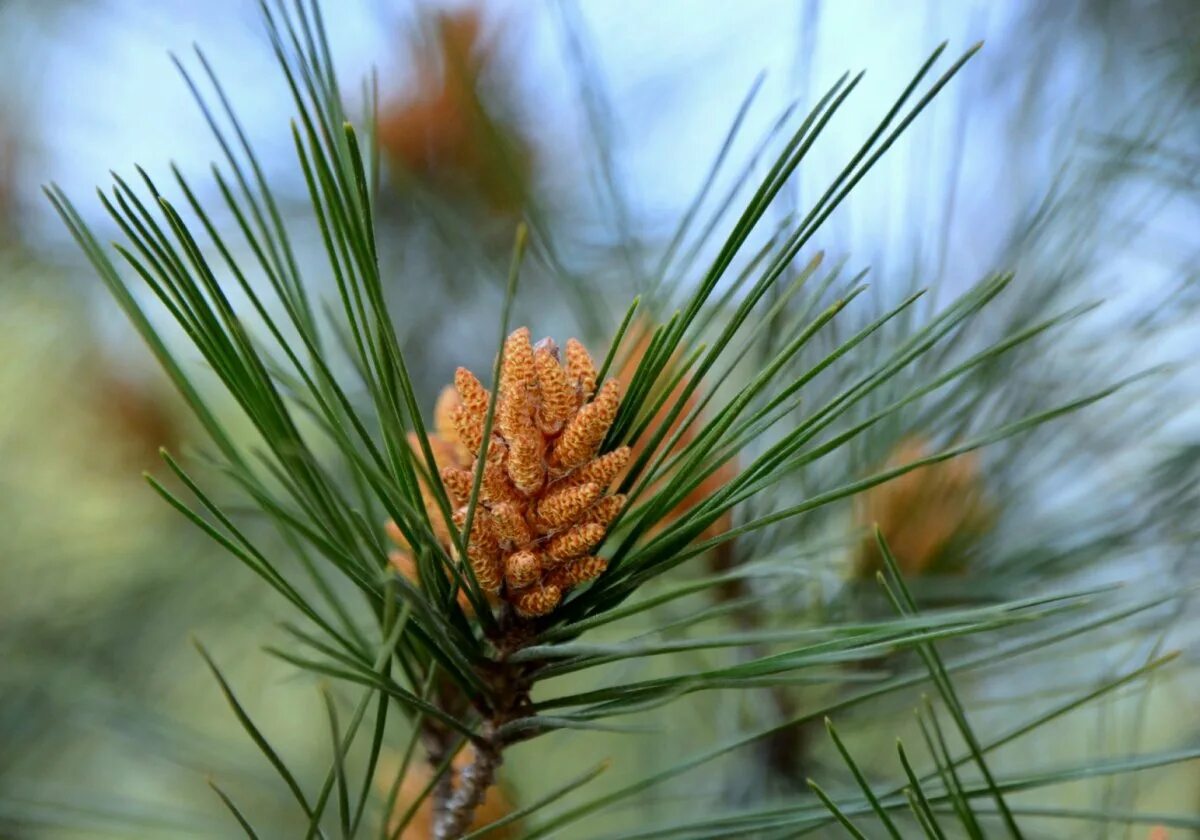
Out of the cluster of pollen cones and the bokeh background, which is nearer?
the cluster of pollen cones

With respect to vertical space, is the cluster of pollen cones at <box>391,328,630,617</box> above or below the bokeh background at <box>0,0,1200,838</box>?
below

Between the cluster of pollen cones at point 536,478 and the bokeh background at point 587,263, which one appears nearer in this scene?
the cluster of pollen cones at point 536,478

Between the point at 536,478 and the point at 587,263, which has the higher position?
the point at 587,263

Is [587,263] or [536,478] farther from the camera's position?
[587,263]

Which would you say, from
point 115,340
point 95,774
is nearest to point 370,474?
point 115,340
